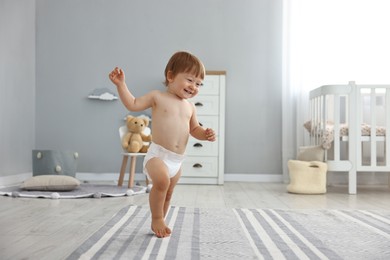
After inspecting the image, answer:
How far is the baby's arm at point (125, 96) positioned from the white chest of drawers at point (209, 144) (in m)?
2.22

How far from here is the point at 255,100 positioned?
4.36 m

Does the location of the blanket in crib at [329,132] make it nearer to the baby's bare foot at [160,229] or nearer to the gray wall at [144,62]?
the gray wall at [144,62]

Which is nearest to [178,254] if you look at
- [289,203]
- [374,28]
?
[289,203]

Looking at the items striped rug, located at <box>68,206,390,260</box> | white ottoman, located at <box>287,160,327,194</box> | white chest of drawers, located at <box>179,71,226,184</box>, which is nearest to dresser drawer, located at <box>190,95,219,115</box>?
white chest of drawers, located at <box>179,71,226,184</box>

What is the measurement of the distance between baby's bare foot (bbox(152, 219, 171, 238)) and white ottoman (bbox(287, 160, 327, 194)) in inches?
73.0

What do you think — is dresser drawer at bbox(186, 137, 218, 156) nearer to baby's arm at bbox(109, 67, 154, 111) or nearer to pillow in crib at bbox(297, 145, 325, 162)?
pillow in crib at bbox(297, 145, 325, 162)

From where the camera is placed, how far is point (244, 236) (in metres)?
1.74

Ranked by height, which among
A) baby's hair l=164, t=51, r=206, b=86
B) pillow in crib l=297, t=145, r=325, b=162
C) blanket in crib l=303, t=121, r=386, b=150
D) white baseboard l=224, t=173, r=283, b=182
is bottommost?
white baseboard l=224, t=173, r=283, b=182

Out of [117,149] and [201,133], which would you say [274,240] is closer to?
[201,133]

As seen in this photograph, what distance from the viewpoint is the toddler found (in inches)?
68.2

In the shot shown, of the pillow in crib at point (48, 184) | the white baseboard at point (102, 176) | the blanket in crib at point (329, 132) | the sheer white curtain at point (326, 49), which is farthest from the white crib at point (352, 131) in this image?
the pillow in crib at point (48, 184)

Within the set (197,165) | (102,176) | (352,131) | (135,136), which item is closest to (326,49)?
(352,131)

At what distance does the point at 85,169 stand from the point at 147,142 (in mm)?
905

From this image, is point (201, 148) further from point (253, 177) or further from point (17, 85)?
point (17, 85)
